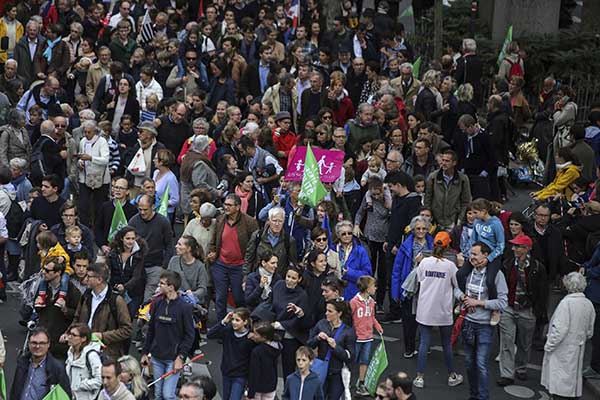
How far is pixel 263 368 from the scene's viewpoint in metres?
11.0

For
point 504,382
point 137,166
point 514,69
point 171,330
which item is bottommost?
point 504,382

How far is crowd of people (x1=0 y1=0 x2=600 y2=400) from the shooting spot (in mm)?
11266

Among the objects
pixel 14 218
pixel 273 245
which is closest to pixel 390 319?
pixel 273 245

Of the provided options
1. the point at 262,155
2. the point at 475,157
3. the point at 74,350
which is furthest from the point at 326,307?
the point at 475,157

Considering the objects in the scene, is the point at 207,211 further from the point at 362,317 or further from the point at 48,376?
→ the point at 48,376

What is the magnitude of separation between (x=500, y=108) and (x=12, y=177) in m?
7.43

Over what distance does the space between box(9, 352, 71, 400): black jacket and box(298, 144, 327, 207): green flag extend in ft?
13.1

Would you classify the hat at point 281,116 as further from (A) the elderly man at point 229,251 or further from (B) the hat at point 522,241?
(B) the hat at point 522,241

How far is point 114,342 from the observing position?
1130 centimetres

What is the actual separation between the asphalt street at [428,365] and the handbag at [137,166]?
A: 235 centimetres

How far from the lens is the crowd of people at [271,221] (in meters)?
11.3

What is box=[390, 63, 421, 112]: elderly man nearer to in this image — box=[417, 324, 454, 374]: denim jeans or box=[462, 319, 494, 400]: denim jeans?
box=[417, 324, 454, 374]: denim jeans

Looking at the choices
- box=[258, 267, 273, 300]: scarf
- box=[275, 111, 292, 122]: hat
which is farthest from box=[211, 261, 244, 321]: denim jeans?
box=[275, 111, 292, 122]: hat

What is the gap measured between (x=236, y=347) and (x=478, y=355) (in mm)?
2558
